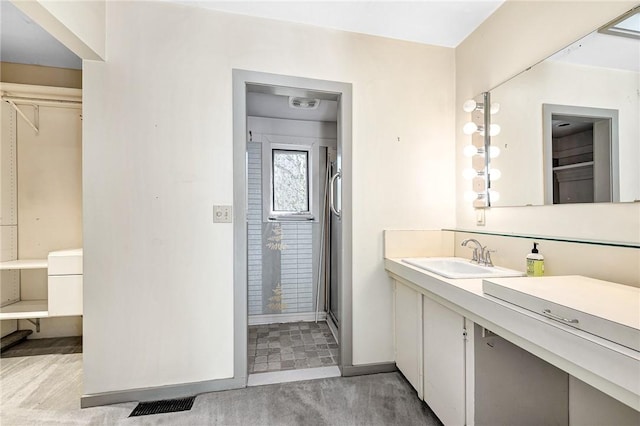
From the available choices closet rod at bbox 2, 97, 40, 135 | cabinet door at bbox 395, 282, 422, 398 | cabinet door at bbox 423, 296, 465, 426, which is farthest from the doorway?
closet rod at bbox 2, 97, 40, 135

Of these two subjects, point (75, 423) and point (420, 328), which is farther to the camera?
point (420, 328)

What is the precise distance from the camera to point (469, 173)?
2043 millimetres

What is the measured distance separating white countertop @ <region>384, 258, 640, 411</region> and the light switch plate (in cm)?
131

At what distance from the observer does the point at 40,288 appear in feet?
8.25

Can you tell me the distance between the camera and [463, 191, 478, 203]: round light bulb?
201 centimetres

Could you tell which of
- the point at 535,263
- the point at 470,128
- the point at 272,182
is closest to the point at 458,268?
the point at 535,263

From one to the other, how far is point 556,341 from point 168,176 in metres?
2.01

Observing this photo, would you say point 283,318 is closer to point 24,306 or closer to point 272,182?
point 272,182

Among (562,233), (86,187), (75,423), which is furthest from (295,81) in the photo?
(75,423)

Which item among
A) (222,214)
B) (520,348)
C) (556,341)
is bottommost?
(520,348)

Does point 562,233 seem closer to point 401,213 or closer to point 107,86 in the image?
point 401,213

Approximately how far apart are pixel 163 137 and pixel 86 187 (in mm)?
Result: 535

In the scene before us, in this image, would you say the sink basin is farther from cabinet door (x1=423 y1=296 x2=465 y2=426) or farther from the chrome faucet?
cabinet door (x1=423 y1=296 x2=465 y2=426)

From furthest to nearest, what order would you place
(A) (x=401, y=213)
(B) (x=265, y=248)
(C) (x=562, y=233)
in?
(B) (x=265, y=248)
(A) (x=401, y=213)
(C) (x=562, y=233)
